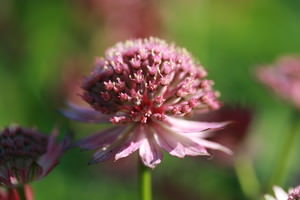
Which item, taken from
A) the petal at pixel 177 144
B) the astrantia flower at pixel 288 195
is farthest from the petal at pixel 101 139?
the astrantia flower at pixel 288 195

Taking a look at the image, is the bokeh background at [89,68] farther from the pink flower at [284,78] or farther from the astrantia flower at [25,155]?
the astrantia flower at [25,155]

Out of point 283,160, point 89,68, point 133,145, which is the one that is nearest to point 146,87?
point 133,145

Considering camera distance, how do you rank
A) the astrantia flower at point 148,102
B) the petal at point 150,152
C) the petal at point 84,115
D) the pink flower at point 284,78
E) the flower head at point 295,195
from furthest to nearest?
the pink flower at point 284,78 < the petal at point 84,115 < the astrantia flower at point 148,102 < the petal at point 150,152 < the flower head at point 295,195

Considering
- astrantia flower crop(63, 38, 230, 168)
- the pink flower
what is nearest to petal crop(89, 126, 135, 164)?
astrantia flower crop(63, 38, 230, 168)

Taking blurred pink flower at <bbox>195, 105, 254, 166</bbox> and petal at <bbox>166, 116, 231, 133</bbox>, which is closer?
petal at <bbox>166, 116, 231, 133</bbox>

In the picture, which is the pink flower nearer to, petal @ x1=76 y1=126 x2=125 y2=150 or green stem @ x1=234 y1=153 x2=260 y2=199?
green stem @ x1=234 y1=153 x2=260 y2=199

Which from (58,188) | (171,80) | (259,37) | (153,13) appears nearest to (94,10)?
(153,13)
